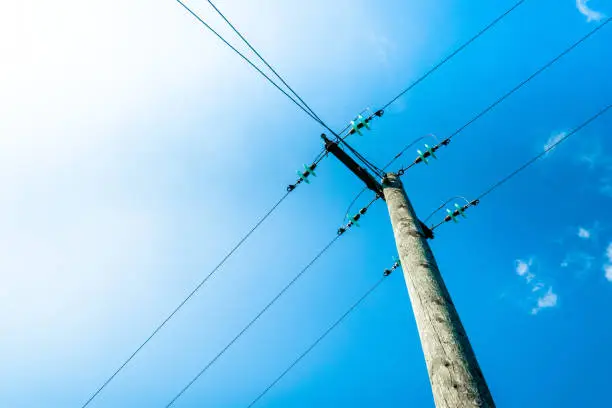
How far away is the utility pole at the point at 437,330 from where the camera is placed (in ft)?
8.30

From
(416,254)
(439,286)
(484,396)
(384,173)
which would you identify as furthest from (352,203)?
(484,396)

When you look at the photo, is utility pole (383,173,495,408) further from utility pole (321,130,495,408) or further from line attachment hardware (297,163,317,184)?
line attachment hardware (297,163,317,184)

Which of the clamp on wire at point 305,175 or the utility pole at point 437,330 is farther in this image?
the clamp on wire at point 305,175

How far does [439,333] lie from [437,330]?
30 millimetres

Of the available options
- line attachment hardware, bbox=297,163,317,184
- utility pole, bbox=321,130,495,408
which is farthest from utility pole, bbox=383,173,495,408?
line attachment hardware, bbox=297,163,317,184

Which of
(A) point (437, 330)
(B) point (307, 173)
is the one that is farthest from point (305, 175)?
(A) point (437, 330)

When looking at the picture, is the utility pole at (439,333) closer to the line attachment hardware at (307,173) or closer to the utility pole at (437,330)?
the utility pole at (437,330)

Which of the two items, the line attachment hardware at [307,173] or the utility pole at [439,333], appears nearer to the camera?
the utility pole at [439,333]

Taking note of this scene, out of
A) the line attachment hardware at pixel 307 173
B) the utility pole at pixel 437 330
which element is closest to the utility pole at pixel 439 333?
the utility pole at pixel 437 330

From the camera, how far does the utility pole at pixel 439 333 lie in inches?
99.6

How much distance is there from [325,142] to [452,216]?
7.78 feet

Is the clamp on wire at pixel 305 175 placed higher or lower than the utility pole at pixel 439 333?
higher

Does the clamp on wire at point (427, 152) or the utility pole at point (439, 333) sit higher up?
the clamp on wire at point (427, 152)

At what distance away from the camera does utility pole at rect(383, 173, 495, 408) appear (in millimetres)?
2529
